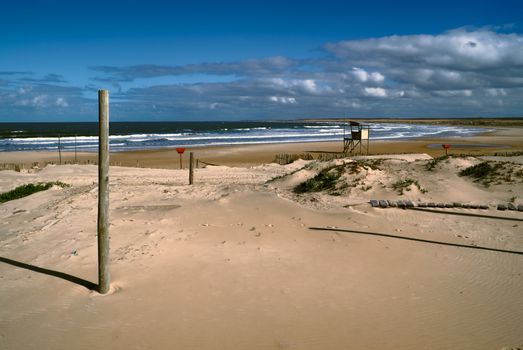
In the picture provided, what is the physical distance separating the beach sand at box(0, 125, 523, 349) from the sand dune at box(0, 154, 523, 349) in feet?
0.08

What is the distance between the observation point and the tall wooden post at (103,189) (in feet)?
18.0

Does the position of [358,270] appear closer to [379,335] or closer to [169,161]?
[379,335]

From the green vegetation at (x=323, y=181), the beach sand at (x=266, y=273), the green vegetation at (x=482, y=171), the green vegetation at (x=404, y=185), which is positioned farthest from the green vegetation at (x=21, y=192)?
the green vegetation at (x=482, y=171)

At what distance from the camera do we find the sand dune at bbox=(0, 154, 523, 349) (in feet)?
16.4

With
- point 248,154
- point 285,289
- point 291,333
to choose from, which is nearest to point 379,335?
point 291,333

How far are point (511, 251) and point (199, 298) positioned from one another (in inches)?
233

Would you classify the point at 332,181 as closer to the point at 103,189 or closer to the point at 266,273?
the point at 266,273

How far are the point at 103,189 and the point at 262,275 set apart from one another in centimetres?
276

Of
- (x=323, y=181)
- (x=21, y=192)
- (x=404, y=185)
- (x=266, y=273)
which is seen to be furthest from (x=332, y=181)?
(x=21, y=192)

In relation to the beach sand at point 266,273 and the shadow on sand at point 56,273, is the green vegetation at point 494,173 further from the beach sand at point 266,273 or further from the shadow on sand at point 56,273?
the shadow on sand at point 56,273

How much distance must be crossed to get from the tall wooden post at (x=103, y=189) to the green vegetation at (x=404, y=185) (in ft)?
27.4

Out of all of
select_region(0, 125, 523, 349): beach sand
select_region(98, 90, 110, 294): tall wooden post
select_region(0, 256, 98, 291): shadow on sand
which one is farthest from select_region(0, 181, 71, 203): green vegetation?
select_region(98, 90, 110, 294): tall wooden post

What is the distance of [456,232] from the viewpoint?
888 cm

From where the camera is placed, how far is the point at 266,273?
6.71 m
